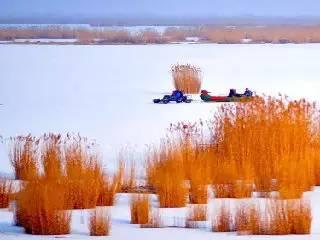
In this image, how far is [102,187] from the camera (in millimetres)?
8891

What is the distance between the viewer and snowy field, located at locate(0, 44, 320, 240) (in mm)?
8938

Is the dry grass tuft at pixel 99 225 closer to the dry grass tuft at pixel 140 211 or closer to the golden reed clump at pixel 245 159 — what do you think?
the dry grass tuft at pixel 140 211

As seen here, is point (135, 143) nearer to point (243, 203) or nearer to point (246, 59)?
point (243, 203)

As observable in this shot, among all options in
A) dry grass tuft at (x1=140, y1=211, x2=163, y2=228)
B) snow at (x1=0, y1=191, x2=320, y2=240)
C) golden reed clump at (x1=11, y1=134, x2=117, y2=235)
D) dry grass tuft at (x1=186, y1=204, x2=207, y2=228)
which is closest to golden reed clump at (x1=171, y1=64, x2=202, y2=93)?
golden reed clump at (x1=11, y1=134, x2=117, y2=235)

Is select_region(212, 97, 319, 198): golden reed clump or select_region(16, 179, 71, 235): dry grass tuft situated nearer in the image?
select_region(16, 179, 71, 235): dry grass tuft

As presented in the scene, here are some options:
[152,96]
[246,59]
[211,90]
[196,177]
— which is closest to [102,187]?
[196,177]

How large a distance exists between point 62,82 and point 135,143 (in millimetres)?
10225

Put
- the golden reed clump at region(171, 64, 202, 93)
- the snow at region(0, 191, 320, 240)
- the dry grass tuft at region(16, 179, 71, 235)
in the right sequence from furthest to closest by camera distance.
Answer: the golden reed clump at region(171, 64, 202, 93) → the dry grass tuft at region(16, 179, 71, 235) → the snow at region(0, 191, 320, 240)

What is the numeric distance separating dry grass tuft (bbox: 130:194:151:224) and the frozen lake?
9.41ft

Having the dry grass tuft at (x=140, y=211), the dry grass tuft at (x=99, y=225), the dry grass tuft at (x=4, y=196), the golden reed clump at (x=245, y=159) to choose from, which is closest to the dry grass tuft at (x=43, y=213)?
the dry grass tuft at (x=99, y=225)

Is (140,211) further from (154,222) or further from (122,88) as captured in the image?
(122,88)

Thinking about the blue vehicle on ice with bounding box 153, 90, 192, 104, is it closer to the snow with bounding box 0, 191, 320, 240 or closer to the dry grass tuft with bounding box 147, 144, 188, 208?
the dry grass tuft with bounding box 147, 144, 188, 208

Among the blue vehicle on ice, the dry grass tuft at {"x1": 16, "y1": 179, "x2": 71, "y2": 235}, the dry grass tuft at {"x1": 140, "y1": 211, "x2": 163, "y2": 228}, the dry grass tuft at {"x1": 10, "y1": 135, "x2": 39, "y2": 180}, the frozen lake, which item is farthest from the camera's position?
the blue vehicle on ice

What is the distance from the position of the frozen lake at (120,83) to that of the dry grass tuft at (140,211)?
2868mm
